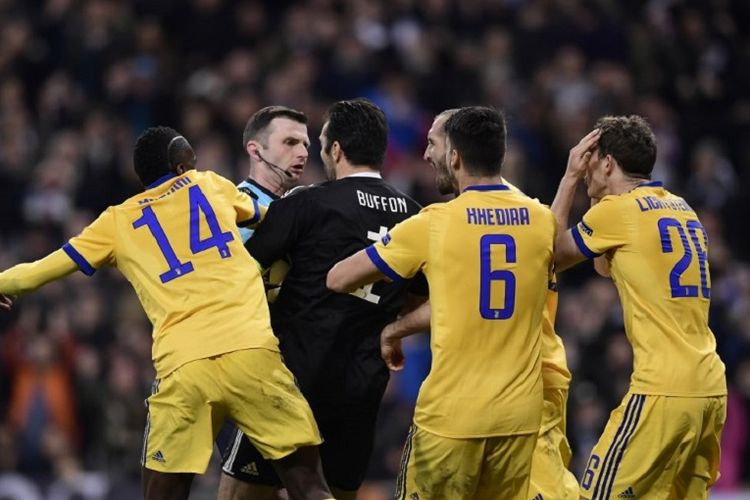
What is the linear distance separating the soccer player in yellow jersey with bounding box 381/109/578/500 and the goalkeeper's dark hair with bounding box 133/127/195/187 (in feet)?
4.04

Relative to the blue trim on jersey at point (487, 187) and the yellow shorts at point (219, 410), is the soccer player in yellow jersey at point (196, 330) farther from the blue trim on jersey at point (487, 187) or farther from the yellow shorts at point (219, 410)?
the blue trim on jersey at point (487, 187)

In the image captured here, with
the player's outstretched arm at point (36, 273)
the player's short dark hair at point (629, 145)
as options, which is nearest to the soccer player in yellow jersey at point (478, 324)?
the player's short dark hair at point (629, 145)

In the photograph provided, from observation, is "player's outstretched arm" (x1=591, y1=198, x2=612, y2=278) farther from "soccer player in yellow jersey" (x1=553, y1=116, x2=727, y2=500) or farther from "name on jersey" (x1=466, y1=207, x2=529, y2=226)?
"name on jersey" (x1=466, y1=207, x2=529, y2=226)

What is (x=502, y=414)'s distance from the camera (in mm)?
6621

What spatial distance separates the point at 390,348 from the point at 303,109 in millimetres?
8486

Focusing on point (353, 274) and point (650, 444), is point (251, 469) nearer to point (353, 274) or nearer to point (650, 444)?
point (353, 274)

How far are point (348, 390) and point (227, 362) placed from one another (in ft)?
2.32

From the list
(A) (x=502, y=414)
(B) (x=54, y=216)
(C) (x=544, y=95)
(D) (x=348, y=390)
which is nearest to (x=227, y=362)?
(D) (x=348, y=390)

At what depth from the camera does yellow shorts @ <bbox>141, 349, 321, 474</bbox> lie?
710cm

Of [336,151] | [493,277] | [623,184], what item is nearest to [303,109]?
[336,151]

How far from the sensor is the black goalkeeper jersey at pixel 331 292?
7488mm

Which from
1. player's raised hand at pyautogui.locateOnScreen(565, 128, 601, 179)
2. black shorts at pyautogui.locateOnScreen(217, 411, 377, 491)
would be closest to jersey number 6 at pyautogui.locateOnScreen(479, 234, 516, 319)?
player's raised hand at pyautogui.locateOnScreen(565, 128, 601, 179)

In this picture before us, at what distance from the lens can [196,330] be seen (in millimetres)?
7133

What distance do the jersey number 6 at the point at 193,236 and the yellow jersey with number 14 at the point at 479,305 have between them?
3.01 ft
